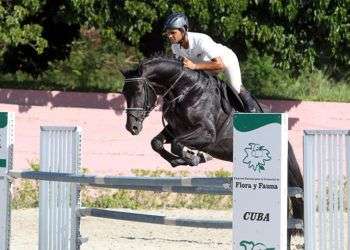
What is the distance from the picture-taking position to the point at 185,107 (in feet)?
25.5

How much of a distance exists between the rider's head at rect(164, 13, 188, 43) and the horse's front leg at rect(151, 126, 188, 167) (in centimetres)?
74

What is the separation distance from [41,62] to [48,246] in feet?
37.9

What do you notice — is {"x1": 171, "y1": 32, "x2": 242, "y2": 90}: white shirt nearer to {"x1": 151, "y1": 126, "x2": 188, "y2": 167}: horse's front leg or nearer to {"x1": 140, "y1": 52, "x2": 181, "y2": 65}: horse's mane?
{"x1": 140, "y1": 52, "x2": 181, "y2": 65}: horse's mane

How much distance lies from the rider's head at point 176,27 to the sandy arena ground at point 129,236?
217 centimetres

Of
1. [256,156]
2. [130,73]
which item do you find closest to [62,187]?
[130,73]

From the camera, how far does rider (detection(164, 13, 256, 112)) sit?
7.72m

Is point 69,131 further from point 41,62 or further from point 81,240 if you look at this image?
point 41,62

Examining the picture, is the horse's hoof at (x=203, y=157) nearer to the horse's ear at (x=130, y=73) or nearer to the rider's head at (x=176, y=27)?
the horse's ear at (x=130, y=73)

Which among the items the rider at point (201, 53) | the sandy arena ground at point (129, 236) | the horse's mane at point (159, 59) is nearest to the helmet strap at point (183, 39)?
the rider at point (201, 53)

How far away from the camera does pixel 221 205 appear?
46.0 feet

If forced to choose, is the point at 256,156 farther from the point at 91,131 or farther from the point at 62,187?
the point at 91,131

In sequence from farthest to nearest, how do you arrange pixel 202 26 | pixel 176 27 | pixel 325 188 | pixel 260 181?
pixel 202 26
pixel 176 27
pixel 260 181
pixel 325 188

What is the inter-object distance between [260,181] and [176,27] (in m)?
2.55

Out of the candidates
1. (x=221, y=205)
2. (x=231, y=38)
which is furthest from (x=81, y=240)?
(x=231, y=38)
